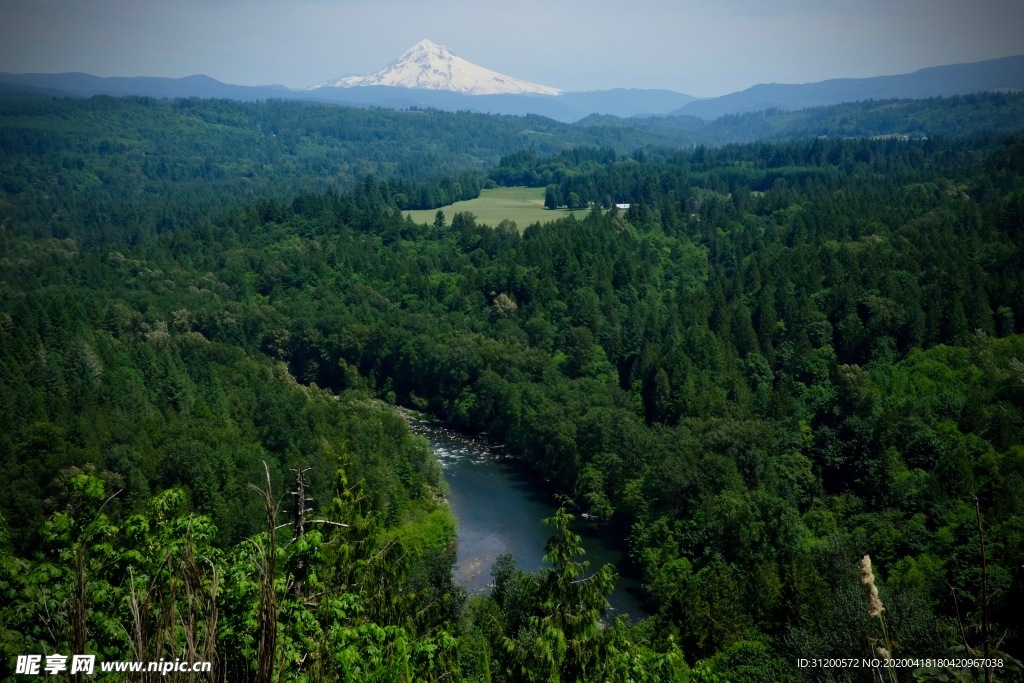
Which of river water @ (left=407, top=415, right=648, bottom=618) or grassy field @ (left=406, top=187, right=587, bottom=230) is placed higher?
grassy field @ (left=406, top=187, right=587, bottom=230)

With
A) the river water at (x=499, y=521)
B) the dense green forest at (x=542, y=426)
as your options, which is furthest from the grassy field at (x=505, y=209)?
the river water at (x=499, y=521)

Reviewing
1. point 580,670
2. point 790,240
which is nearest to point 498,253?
point 790,240

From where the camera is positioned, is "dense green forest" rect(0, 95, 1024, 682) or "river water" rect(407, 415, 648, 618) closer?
"dense green forest" rect(0, 95, 1024, 682)

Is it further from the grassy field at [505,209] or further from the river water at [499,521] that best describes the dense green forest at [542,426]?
the grassy field at [505,209]

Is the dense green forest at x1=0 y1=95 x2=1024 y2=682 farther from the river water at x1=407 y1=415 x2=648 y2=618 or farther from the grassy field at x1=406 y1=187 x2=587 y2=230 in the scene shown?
the grassy field at x1=406 y1=187 x2=587 y2=230

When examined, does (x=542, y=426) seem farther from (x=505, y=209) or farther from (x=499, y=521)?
(x=505, y=209)

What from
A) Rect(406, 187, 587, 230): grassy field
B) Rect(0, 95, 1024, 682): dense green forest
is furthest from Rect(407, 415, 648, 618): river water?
Rect(406, 187, 587, 230): grassy field
